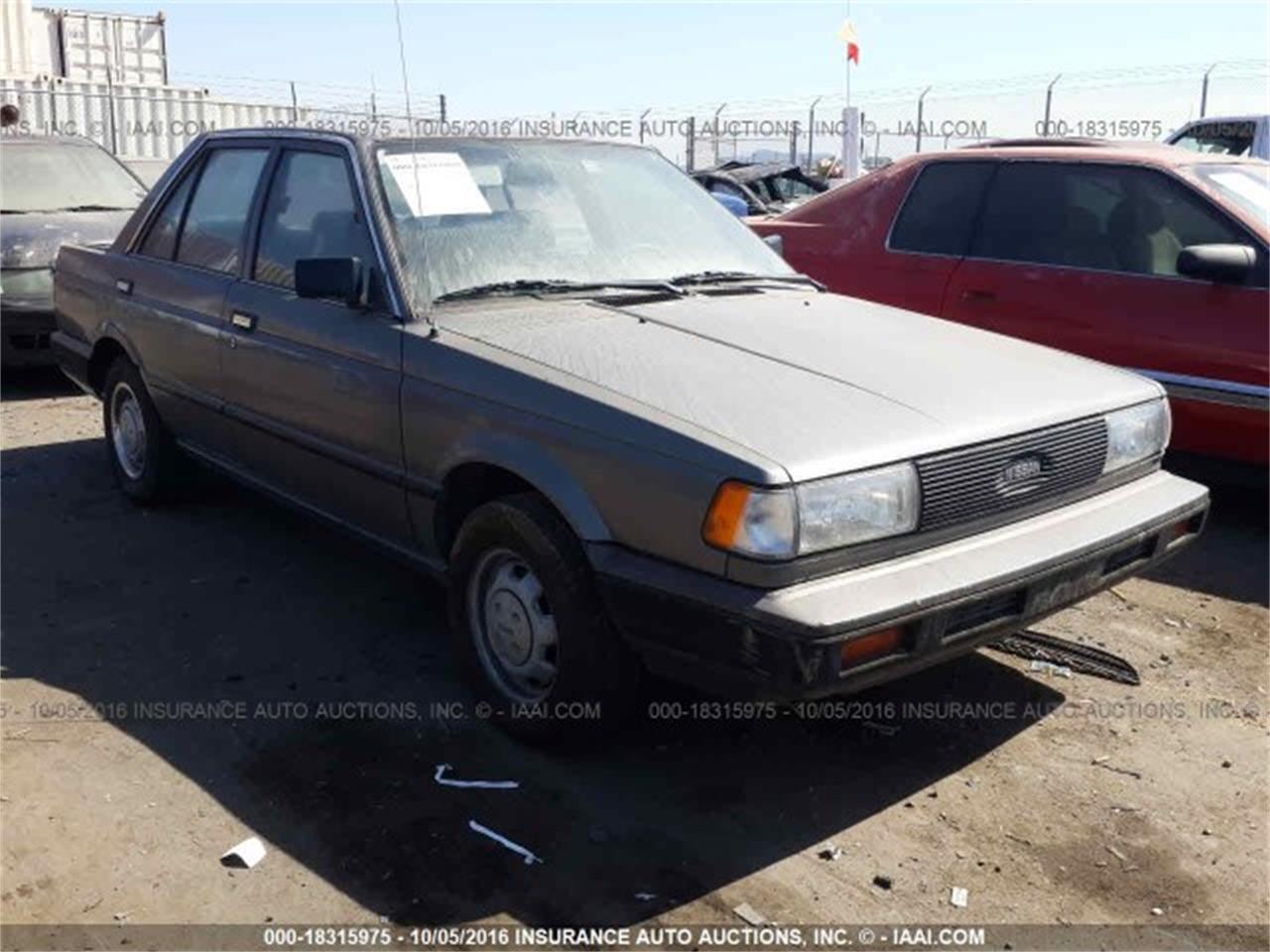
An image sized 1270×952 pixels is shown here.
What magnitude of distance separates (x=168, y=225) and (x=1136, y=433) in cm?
390

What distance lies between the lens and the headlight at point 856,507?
9.10 ft

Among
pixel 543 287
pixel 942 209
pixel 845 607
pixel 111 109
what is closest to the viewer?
pixel 845 607

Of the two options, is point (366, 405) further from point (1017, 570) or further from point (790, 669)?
point (1017, 570)

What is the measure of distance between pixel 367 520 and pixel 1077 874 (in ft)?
7.66

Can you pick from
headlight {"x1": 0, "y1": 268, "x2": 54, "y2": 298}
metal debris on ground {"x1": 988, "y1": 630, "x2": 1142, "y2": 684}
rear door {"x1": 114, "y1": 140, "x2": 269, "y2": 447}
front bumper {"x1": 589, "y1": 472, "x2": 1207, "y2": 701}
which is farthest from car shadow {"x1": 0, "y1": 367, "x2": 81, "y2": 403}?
metal debris on ground {"x1": 988, "y1": 630, "x2": 1142, "y2": 684}

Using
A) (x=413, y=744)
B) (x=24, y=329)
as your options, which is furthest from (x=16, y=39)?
(x=413, y=744)

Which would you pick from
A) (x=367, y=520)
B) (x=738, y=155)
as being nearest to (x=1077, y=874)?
(x=367, y=520)

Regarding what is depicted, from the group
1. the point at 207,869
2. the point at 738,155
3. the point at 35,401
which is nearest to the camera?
the point at 207,869

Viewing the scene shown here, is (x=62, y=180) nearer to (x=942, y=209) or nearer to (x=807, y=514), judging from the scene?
(x=942, y=209)

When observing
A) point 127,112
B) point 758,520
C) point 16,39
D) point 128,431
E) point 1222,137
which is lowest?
point 128,431

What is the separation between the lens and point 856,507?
2.84 metres

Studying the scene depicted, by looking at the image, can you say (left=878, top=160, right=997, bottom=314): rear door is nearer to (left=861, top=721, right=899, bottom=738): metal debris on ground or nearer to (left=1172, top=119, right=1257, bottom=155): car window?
(left=861, top=721, right=899, bottom=738): metal debris on ground

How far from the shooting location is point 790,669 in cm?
270

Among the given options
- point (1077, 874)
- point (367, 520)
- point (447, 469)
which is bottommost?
point (1077, 874)
